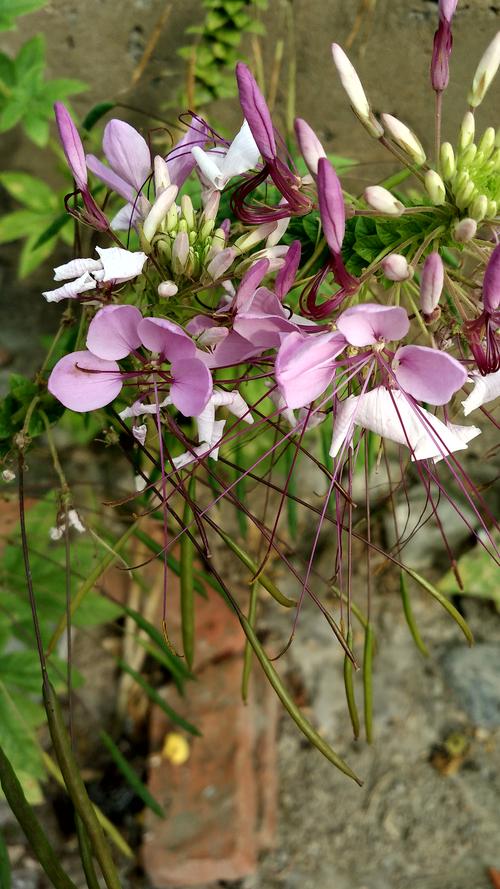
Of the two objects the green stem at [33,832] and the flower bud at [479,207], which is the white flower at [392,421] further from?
the green stem at [33,832]

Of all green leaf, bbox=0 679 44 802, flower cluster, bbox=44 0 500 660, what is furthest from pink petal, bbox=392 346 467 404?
green leaf, bbox=0 679 44 802

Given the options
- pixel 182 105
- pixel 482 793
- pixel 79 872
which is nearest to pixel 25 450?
pixel 182 105

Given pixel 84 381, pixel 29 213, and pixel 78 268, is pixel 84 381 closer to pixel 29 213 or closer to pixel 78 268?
pixel 78 268

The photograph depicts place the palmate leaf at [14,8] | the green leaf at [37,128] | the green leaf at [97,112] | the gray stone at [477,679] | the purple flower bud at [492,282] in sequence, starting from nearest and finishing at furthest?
the purple flower bud at [492,282] → the green leaf at [97,112] → the palmate leaf at [14,8] → the green leaf at [37,128] → the gray stone at [477,679]

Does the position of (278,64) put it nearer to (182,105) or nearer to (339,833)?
(182,105)

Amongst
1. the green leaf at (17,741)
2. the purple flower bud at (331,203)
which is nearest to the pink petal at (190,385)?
the purple flower bud at (331,203)

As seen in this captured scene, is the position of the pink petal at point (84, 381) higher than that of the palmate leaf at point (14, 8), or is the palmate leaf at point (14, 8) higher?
the palmate leaf at point (14, 8)

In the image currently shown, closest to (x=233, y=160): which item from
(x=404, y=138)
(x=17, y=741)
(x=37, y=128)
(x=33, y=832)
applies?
(x=404, y=138)
